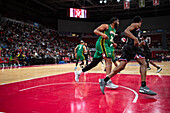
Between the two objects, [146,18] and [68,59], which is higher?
[146,18]

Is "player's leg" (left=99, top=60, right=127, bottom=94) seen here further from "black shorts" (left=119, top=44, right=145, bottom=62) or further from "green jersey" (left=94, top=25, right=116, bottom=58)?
"green jersey" (left=94, top=25, right=116, bottom=58)

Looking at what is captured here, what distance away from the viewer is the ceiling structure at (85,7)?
26.2 m

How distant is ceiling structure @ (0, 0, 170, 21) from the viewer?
26.2m

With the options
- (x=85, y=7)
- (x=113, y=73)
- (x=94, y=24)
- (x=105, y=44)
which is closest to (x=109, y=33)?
(x=105, y=44)

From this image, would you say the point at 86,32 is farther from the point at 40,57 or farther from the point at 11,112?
the point at 11,112

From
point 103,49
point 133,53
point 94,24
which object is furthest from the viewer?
point 94,24

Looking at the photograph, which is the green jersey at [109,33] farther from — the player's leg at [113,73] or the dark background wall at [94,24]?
the dark background wall at [94,24]

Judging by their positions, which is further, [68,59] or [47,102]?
[68,59]

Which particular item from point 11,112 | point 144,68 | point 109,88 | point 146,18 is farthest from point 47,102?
point 146,18

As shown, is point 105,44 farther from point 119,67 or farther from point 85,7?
point 85,7

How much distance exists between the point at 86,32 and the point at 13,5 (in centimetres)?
1868

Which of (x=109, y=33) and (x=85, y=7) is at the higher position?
(x=85, y=7)

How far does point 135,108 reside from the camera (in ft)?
6.87

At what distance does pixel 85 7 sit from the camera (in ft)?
101
